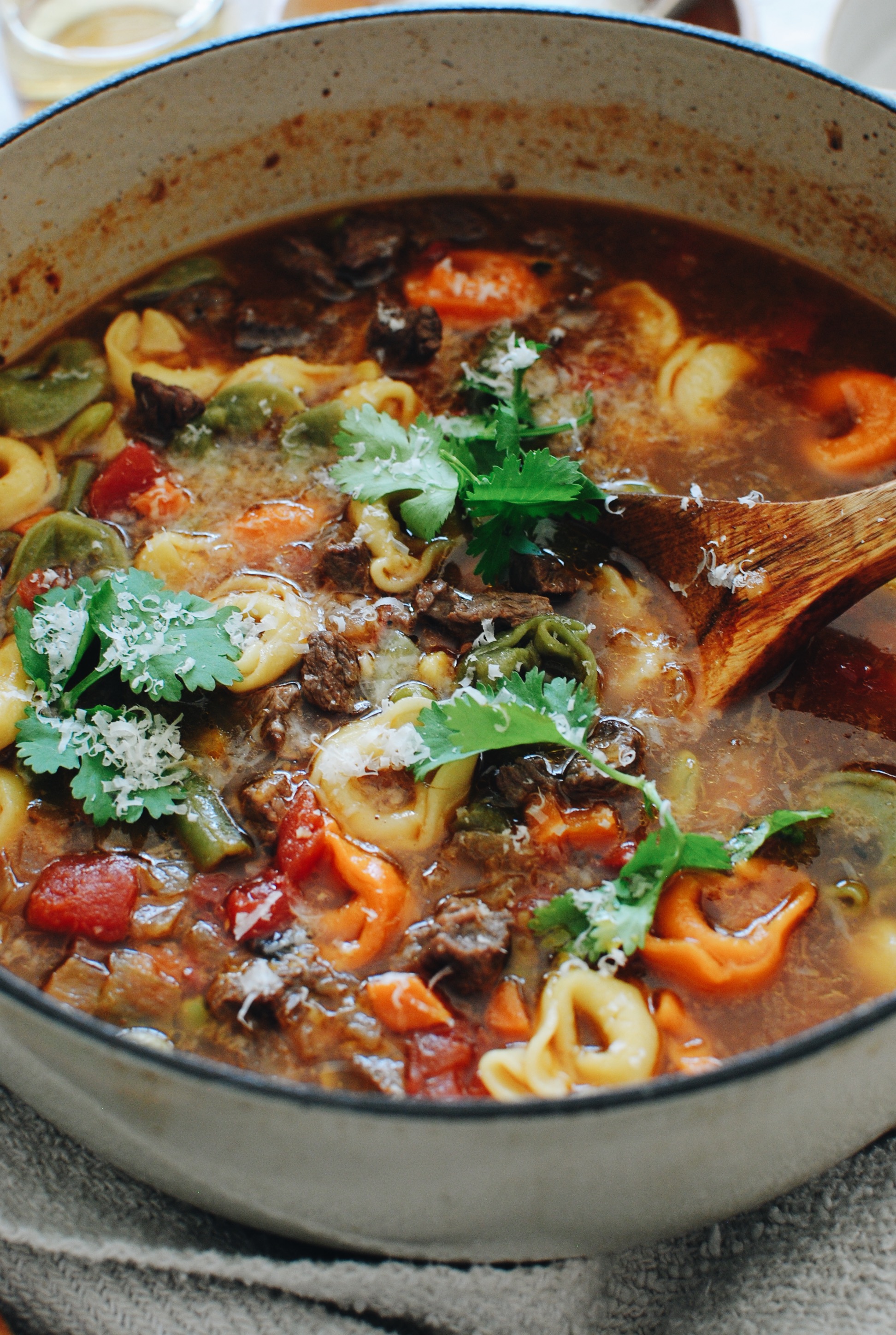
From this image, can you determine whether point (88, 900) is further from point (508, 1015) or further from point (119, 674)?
point (508, 1015)

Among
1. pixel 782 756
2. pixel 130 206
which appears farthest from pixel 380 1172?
pixel 130 206

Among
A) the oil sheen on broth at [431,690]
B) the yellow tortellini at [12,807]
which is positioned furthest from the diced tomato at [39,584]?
the yellow tortellini at [12,807]

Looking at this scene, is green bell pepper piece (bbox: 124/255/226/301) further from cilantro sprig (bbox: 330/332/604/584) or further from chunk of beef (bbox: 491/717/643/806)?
chunk of beef (bbox: 491/717/643/806)

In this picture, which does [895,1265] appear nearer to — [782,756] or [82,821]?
[782,756]

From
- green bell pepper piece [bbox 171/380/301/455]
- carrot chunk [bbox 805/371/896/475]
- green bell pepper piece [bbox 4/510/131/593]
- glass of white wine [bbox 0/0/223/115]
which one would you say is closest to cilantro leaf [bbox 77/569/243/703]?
green bell pepper piece [bbox 4/510/131/593]

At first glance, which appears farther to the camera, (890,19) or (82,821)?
(890,19)

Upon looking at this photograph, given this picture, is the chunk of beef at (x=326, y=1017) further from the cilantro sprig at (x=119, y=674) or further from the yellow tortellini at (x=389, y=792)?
the cilantro sprig at (x=119, y=674)

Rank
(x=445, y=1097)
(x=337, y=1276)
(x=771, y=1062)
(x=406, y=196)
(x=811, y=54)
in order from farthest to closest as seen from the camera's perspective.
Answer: (x=811, y=54) → (x=406, y=196) → (x=445, y=1097) → (x=337, y=1276) → (x=771, y=1062)
